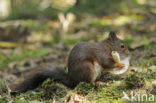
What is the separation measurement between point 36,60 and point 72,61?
9.29ft

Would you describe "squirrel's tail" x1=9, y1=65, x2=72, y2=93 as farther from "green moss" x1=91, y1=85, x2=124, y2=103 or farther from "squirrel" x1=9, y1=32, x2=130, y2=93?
"green moss" x1=91, y1=85, x2=124, y2=103

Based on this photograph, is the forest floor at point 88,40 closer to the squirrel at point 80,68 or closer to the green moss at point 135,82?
the green moss at point 135,82

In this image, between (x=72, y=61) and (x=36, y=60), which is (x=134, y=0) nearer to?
(x=36, y=60)

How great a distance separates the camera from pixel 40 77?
140 inches

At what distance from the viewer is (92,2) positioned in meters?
A: 10.2

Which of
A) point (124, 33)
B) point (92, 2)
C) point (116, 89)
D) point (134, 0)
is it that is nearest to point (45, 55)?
point (124, 33)

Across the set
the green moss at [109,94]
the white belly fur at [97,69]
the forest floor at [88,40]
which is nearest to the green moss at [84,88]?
the forest floor at [88,40]

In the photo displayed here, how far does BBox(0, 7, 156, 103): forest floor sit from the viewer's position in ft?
9.21

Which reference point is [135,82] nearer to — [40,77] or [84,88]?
[84,88]

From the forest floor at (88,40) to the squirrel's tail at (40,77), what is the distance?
0.32 feet

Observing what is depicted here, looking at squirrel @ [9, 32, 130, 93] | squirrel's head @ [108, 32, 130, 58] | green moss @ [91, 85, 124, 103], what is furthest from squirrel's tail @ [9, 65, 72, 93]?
squirrel's head @ [108, 32, 130, 58]

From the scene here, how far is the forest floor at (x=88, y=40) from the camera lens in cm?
281

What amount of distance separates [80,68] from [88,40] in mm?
3905

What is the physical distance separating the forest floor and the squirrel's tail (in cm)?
10
